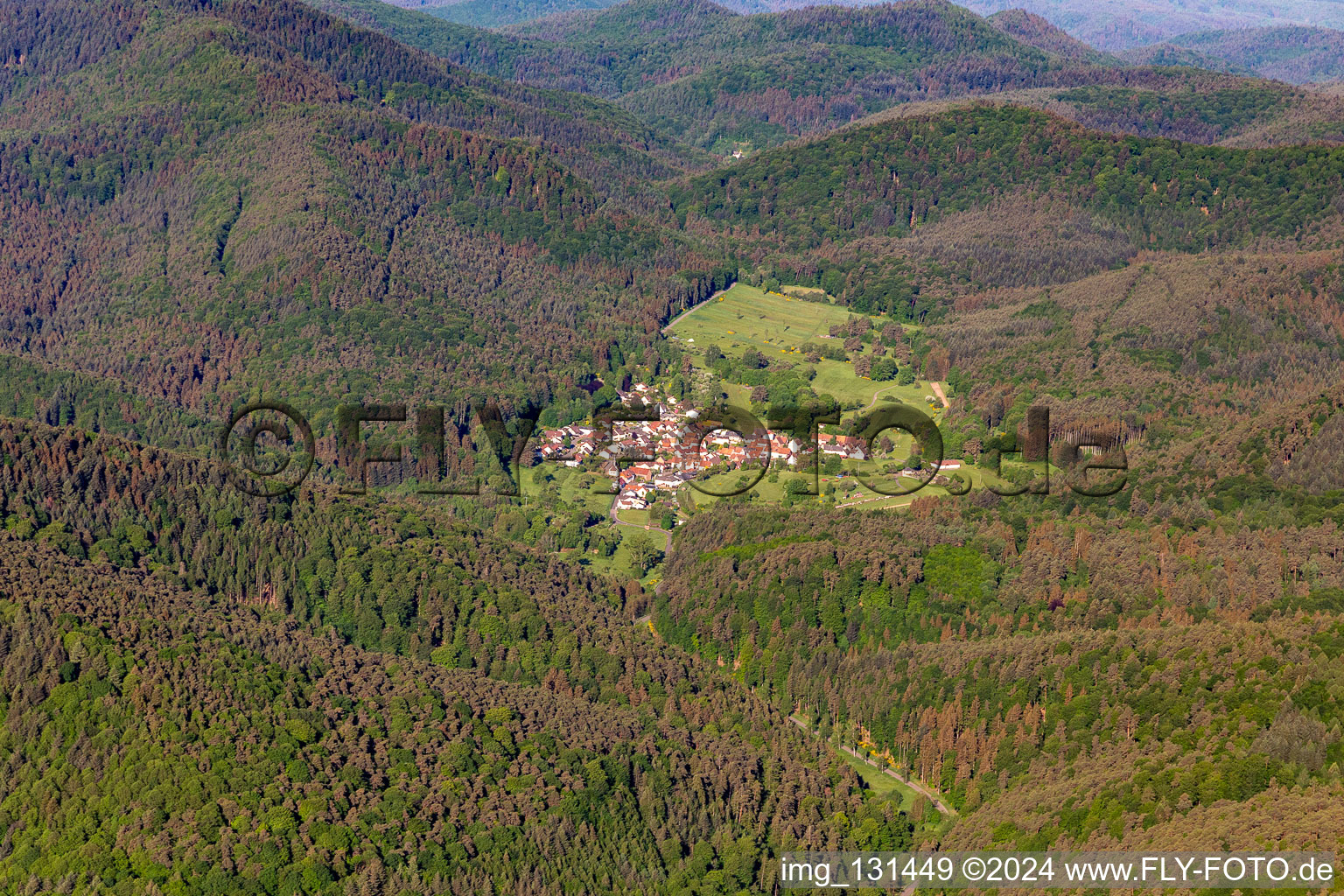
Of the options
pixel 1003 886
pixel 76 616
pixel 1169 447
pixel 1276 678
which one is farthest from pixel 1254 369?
pixel 76 616

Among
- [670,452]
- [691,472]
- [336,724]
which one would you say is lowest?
[336,724]

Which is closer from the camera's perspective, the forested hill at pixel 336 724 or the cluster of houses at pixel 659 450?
the forested hill at pixel 336 724

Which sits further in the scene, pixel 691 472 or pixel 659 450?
pixel 659 450

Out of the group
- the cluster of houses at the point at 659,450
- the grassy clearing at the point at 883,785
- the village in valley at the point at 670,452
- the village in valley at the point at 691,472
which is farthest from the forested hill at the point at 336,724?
the cluster of houses at the point at 659,450

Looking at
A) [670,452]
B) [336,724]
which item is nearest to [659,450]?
[670,452]

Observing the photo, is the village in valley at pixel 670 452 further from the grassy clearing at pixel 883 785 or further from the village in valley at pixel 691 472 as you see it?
the grassy clearing at pixel 883 785

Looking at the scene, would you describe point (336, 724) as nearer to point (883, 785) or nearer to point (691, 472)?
point (883, 785)

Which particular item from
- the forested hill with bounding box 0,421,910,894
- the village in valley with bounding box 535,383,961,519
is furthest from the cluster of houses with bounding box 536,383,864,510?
the forested hill with bounding box 0,421,910,894

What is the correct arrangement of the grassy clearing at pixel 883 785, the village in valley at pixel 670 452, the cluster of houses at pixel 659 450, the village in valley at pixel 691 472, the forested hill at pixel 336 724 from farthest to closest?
the cluster of houses at pixel 659 450 → the village in valley at pixel 670 452 → the village in valley at pixel 691 472 → the grassy clearing at pixel 883 785 → the forested hill at pixel 336 724

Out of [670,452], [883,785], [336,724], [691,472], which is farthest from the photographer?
[670,452]
